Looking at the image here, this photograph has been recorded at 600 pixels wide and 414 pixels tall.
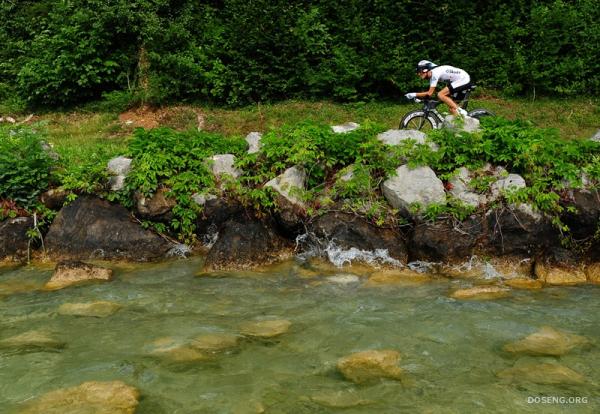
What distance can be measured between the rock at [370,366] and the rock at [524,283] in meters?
2.65

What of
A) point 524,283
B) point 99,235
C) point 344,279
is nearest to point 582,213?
point 524,283

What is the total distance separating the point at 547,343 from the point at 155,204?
5.55m

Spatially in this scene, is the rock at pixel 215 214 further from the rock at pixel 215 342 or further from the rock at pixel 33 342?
the rock at pixel 33 342

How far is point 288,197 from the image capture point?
8305 mm

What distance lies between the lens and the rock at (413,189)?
7918 mm

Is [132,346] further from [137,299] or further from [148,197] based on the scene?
[148,197]

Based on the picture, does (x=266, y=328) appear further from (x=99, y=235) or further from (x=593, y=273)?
(x=593, y=273)

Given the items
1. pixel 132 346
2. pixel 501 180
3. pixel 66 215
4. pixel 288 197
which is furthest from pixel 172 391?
pixel 501 180

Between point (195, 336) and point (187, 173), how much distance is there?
3.43m

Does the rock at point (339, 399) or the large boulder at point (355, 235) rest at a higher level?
the rock at point (339, 399)

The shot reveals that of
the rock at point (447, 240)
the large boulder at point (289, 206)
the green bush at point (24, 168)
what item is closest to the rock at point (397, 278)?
the rock at point (447, 240)

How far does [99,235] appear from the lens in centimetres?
844

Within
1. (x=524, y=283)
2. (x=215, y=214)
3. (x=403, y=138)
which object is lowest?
(x=524, y=283)

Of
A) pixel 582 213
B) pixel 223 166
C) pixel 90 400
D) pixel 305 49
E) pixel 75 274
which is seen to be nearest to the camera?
pixel 90 400
